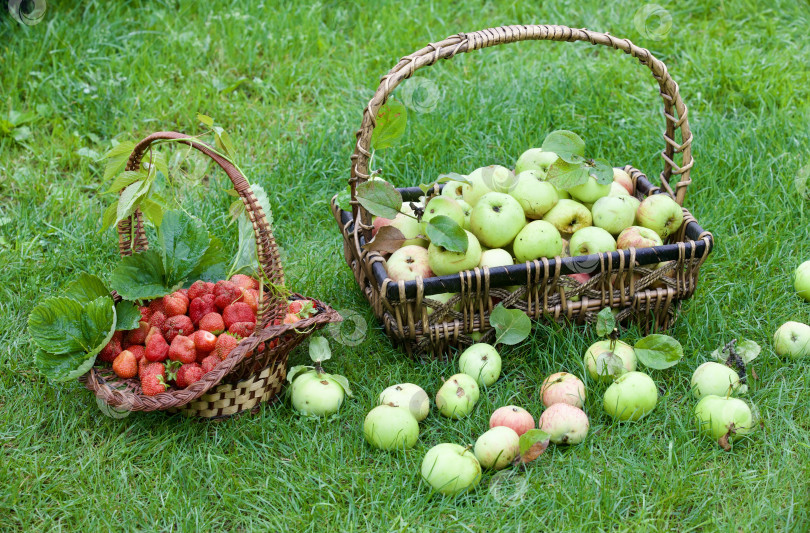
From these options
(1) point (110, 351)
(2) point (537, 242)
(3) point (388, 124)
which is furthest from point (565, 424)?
(1) point (110, 351)

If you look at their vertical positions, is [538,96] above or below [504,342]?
above

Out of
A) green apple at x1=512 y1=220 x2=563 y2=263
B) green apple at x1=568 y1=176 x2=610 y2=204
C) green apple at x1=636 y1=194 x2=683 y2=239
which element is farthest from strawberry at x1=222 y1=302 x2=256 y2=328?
green apple at x1=636 y1=194 x2=683 y2=239

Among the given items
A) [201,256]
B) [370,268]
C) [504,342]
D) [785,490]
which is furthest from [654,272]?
[201,256]

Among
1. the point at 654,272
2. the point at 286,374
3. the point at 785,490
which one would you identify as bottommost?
the point at 785,490

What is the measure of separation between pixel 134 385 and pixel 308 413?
1.60ft

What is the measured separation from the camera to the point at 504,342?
236 cm

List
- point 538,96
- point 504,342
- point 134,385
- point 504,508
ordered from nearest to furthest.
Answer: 1. point 504,508
2. point 134,385
3. point 504,342
4. point 538,96

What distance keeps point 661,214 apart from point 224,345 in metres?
1.41

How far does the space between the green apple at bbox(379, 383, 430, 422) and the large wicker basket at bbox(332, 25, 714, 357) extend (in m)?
0.18

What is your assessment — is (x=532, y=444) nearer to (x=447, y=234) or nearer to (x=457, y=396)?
(x=457, y=396)

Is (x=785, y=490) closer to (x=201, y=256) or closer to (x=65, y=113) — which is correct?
(x=201, y=256)

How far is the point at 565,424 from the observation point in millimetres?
2100

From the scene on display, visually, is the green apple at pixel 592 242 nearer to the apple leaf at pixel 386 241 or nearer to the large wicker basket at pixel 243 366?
the apple leaf at pixel 386 241

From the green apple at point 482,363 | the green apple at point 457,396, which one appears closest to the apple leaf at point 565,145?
the green apple at point 482,363
